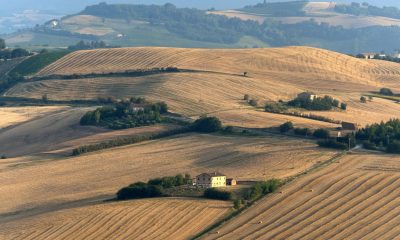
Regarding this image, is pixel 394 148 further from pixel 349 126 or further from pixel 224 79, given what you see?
pixel 224 79

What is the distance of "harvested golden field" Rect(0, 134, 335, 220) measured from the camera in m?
78.8

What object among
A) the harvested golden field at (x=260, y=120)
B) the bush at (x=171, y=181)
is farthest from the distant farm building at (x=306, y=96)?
the bush at (x=171, y=181)

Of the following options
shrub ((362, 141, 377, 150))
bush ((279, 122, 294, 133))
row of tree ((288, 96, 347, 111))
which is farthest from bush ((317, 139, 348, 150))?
row of tree ((288, 96, 347, 111))

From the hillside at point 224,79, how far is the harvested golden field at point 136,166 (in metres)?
13.0

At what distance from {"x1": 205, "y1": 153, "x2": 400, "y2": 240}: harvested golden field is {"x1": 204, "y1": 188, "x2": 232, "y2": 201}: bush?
Result: 2.54m

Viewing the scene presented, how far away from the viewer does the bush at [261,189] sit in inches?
2874

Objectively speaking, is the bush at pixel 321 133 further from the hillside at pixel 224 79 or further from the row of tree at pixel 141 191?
the row of tree at pixel 141 191

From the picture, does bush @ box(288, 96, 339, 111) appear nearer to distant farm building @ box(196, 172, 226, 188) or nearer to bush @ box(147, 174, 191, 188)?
bush @ box(147, 174, 191, 188)

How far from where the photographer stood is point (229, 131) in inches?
3976

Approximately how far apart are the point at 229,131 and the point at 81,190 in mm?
24626

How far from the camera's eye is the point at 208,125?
101938 millimetres

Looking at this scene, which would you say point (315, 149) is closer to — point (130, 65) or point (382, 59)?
point (130, 65)

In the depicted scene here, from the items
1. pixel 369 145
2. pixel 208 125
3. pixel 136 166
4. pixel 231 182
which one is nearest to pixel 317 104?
pixel 208 125

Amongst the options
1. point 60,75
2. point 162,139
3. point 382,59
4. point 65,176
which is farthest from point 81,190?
point 382,59
